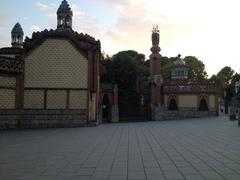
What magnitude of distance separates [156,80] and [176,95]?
146 inches

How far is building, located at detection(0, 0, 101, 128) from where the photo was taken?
24328mm

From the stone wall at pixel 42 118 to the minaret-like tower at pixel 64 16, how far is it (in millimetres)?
12723

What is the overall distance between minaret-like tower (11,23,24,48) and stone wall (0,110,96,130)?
61.6 ft

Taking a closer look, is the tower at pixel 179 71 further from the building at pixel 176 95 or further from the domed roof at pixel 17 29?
the domed roof at pixel 17 29

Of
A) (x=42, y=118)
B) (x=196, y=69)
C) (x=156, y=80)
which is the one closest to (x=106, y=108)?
(x=156, y=80)

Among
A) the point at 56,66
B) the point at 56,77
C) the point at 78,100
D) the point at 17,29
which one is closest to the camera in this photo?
the point at 56,77

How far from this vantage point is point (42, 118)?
24969 mm

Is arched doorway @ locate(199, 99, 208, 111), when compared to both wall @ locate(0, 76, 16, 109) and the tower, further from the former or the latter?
wall @ locate(0, 76, 16, 109)

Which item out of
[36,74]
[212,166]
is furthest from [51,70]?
[212,166]

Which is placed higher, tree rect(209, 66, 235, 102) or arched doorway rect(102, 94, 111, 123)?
tree rect(209, 66, 235, 102)

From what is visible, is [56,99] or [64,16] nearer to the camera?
[56,99]

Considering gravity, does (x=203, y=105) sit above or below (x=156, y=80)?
below

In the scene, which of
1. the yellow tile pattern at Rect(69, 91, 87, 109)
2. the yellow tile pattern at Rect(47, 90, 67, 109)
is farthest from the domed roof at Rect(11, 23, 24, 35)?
the yellow tile pattern at Rect(69, 91, 87, 109)

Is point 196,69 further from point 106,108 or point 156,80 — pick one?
point 106,108
